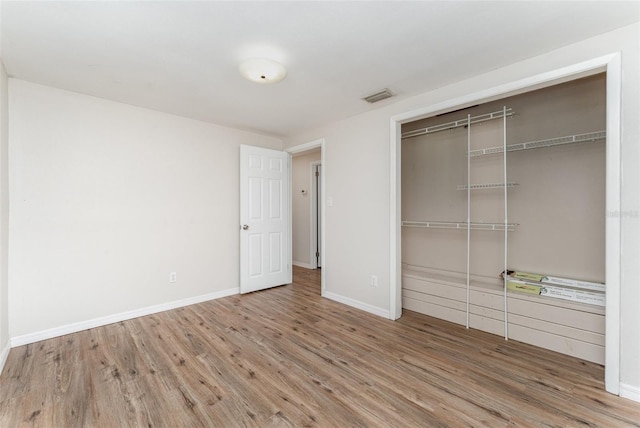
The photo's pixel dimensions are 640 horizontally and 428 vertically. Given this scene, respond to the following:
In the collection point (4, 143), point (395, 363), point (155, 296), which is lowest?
point (395, 363)

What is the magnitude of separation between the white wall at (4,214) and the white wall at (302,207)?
395cm

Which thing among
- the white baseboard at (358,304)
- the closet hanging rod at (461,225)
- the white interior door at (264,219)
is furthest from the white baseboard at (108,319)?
the closet hanging rod at (461,225)

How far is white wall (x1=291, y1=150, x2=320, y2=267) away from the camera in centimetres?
567

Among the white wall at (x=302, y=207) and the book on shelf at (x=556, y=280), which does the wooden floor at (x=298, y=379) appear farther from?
the white wall at (x=302, y=207)

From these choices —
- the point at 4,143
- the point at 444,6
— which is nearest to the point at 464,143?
the point at 444,6

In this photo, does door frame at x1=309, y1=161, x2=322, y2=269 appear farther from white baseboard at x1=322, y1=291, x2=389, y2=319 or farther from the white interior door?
white baseboard at x1=322, y1=291, x2=389, y2=319

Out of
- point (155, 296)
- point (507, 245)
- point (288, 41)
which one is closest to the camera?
point (288, 41)

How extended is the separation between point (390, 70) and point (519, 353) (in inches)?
104

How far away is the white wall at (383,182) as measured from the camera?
1.77 m

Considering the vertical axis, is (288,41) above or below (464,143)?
above

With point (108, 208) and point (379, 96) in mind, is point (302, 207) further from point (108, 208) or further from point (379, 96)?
point (108, 208)

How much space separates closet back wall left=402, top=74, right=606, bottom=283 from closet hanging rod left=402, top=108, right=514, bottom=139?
0.08 m

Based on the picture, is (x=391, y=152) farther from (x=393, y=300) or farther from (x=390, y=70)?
(x=393, y=300)

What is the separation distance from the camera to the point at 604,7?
1.63 meters
